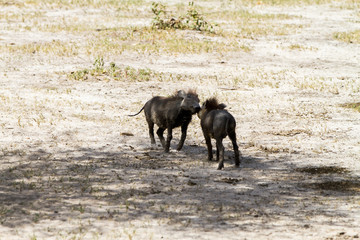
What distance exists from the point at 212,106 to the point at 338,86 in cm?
790

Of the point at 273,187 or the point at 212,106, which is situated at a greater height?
the point at 212,106

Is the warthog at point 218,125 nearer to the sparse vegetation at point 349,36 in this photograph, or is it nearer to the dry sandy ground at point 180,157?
the dry sandy ground at point 180,157

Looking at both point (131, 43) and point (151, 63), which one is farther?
point (131, 43)

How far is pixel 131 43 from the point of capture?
23.6 meters

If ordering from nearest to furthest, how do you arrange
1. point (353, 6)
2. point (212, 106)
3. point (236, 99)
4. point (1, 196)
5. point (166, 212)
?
point (166, 212)
point (1, 196)
point (212, 106)
point (236, 99)
point (353, 6)

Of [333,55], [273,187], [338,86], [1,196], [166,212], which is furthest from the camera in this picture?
[333,55]

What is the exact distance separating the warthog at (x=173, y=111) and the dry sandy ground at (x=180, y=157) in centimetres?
47

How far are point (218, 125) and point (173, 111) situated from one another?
134 centimetres

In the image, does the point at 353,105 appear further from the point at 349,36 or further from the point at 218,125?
A: the point at 349,36

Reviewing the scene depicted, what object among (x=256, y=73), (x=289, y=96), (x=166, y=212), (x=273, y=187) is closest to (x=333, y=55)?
(x=256, y=73)

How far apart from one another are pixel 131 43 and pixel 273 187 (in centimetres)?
1423

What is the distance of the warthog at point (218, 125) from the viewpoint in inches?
444

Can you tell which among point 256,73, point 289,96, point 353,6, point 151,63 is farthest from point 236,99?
point 353,6

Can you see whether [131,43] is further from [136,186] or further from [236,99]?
[136,186]
